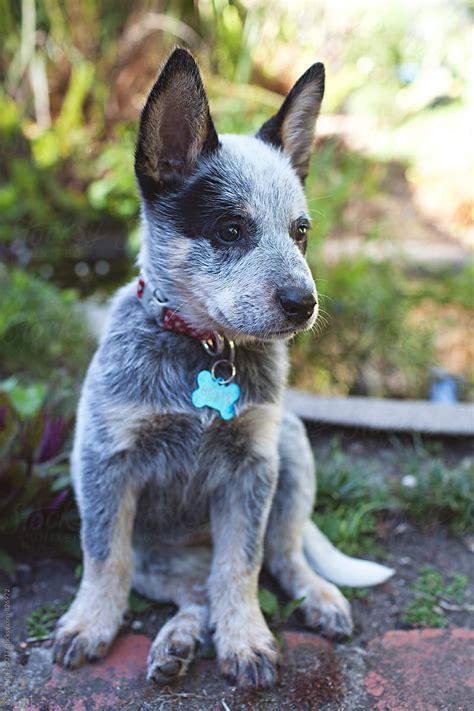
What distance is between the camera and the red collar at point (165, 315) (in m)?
2.33

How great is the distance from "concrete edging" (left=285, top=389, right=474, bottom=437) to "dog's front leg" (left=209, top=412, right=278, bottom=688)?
1.58 meters

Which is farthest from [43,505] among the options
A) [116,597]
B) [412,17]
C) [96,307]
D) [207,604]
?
[412,17]

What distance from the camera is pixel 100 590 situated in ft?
7.74

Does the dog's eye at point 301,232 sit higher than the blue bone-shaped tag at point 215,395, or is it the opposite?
the dog's eye at point 301,232

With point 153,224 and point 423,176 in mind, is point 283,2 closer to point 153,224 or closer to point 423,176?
point 423,176

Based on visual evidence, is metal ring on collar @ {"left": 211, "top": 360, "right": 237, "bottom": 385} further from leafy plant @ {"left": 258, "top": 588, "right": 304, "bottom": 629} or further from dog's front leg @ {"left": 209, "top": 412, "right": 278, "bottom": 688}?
leafy plant @ {"left": 258, "top": 588, "right": 304, "bottom": 629}

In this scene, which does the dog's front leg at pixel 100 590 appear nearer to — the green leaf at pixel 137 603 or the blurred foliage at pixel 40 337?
the green leaf at pixel 137 603

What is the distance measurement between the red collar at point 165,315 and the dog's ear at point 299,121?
73cm

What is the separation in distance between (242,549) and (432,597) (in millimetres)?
957

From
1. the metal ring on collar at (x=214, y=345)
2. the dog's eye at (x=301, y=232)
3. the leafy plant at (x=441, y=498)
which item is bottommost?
the leafy plant at (x=441, y=498)

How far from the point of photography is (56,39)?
662 centimetres

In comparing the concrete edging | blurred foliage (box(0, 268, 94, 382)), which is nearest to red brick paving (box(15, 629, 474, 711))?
the concrete edging

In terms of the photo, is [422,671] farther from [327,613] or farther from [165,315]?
[165,315]

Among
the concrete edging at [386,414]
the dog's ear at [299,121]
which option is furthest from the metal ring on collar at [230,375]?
the concrete edging at [386,414]
